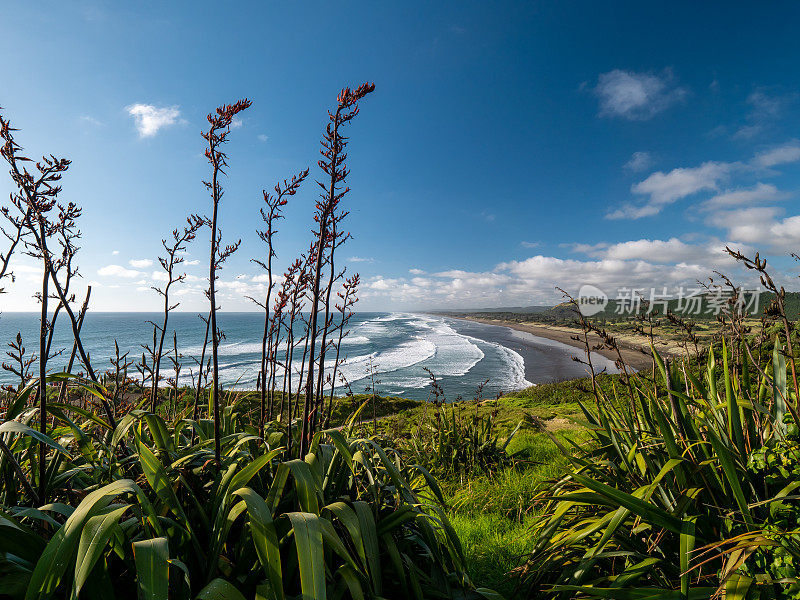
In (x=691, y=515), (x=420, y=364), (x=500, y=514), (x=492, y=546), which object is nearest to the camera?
(x=691, y=515)

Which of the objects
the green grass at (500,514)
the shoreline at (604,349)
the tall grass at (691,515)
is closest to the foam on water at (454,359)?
the shoreline at (604,349)

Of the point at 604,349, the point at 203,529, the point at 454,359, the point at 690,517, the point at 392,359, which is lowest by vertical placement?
the point at 392,359

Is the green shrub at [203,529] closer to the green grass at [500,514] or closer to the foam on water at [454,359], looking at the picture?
the green grass at [500,514]

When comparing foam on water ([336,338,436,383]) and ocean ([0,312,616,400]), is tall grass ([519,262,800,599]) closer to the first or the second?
ocean ([0,312,616,400])

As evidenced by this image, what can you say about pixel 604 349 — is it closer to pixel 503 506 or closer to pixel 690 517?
pixel 503 506

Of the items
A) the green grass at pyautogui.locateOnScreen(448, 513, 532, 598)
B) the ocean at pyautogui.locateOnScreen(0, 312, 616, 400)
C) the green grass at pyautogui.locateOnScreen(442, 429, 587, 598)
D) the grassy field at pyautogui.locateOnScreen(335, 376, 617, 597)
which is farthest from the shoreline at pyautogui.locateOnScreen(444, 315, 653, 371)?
the ocean at pyautogui.locateOnScreen(0, 312, 616, 400)

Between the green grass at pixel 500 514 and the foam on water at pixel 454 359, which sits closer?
the green grass at pixel 500 514

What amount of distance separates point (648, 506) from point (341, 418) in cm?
1291

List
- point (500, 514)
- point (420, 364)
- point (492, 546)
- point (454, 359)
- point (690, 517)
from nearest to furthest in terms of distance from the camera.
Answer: point (690, 517) < point (492, 546) < point (500, 514) < point (420, 364) < point (454, 359)

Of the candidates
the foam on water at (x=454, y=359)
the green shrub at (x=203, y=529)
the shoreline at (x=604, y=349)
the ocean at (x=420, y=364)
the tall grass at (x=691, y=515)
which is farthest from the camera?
the foam on water at (x=454, y=359)

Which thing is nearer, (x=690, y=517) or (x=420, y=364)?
(x=690, y=517)

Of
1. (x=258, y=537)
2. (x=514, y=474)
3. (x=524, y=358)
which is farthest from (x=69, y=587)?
(x=524, y=358)

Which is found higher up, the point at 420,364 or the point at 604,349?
the point at 604,349

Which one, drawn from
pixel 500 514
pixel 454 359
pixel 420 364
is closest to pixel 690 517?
pixel 500 514
